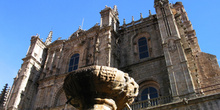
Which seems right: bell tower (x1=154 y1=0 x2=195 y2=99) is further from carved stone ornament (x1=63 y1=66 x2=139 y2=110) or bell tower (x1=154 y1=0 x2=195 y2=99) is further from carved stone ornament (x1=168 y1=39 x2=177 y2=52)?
carved stone ornament (x1=63 y1=66 x2=139 y2=110)

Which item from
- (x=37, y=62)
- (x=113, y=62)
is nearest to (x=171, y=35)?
(x=113, y=62)

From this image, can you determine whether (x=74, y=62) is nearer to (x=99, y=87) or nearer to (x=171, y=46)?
(x=171, y=46)

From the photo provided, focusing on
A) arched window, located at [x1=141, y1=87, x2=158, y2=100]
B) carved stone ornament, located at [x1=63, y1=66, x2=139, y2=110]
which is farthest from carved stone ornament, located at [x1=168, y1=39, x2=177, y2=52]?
carved stone ornament, located at [x1=63, y1=66, x2=139, y2=110]

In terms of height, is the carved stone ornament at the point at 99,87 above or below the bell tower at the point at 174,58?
below

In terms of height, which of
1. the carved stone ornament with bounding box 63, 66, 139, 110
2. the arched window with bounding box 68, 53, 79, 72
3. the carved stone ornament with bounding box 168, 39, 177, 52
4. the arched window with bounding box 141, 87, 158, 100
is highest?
the arched window with bounding box 68, 53, 79, 72

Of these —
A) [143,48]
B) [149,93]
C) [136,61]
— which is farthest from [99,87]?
[143,48]

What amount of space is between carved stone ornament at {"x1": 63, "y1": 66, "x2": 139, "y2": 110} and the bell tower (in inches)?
269

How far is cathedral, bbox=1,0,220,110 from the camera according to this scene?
529 inches

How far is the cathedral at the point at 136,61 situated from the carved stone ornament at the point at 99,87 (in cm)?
614

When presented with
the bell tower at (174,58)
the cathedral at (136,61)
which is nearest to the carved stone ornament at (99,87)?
the cathedral at (136,61)

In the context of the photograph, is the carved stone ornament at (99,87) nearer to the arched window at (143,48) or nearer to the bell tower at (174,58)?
Result: the bell tower at (174,58)

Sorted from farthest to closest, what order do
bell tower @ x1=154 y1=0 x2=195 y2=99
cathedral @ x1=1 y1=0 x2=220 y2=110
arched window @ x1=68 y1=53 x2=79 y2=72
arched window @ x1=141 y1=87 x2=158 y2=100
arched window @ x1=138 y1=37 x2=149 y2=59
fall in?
arched window @ x1=68 y1=53 x2=79 y2=72, arched window @ x1=138 y1=37 x2=149 y2=59, arched window @ x1=141 y1=87 x2=158 y2=100, cathedral @ x1=1 y1=0 x2=220 y2=110, bell tower @ x1=154 y1=0 x2=195 y2=99

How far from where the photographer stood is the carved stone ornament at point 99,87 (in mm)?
5898

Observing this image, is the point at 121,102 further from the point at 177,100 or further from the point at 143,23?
the point at 143,23
